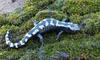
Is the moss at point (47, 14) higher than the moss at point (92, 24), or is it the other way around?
the moss at point (47, 14)

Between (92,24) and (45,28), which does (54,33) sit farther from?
(92,24)

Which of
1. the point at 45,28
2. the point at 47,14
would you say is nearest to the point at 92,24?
the point at 45,28

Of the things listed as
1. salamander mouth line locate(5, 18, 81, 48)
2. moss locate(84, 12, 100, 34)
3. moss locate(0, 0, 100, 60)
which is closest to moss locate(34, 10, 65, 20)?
moss locate(0, 0, 100, 60)

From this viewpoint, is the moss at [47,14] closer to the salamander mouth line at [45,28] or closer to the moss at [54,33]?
the moss at [54,33]

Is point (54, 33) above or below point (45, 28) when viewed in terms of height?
below

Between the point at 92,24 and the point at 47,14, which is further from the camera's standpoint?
the point at 47,14

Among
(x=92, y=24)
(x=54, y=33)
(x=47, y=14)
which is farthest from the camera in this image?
(x=47, y=14)

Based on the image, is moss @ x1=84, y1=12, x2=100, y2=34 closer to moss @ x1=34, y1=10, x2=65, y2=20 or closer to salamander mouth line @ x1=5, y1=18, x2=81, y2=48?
salamander mouth line @ x1=5, y1=18, x2=81, y2=48

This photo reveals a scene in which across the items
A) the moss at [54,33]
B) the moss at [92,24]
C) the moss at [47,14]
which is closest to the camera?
the moss at [54,33]

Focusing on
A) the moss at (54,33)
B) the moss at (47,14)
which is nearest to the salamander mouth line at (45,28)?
the moss at (54,33)

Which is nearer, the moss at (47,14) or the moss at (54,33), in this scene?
the moss at (54,33)
